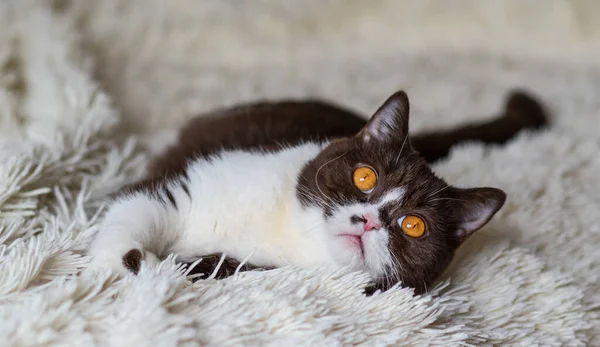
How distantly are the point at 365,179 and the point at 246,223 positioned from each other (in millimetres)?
219

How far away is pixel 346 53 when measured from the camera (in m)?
2.27

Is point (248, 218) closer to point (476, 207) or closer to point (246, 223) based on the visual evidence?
point (246, 223)

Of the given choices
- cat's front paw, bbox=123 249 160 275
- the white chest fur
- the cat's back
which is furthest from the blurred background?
cat's front paw, bbox=123 249 160 275

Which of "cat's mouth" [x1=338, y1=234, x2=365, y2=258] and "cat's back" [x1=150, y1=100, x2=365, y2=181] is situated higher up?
"cat's back" [x1=150, y1=100, x2=365, y2=181]

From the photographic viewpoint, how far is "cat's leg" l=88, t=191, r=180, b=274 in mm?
840

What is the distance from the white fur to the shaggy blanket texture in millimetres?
80

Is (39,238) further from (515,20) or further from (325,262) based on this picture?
(515,20)

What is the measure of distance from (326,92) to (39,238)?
129 centimetres

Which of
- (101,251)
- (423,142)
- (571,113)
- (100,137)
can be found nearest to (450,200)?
(423,142)

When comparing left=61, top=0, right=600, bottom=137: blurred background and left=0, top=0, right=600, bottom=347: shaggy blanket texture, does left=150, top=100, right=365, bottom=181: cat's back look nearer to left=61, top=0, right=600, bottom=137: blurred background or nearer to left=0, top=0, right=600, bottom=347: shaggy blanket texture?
left=0, top=0, right=600, bottom=347: shaggy blanket texture

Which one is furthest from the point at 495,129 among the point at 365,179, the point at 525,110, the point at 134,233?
the point at 134,233

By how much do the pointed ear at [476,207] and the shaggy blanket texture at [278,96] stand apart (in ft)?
0.20

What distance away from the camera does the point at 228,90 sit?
6.22 ft

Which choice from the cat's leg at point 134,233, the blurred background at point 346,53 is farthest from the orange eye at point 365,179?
the blurred background at point 346,53
